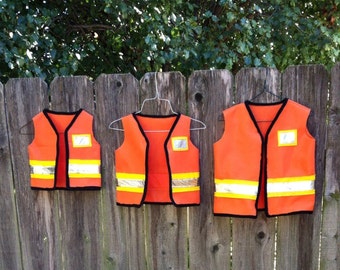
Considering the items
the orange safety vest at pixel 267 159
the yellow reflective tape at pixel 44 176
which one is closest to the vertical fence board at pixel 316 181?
the orange safety vest at pixel 267 159

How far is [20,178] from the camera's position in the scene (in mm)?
2842

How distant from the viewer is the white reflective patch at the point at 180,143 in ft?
8.18

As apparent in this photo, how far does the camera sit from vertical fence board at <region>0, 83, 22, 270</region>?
281 cm

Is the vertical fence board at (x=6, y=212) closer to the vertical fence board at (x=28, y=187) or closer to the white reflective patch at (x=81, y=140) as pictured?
the vertical fence board at (x=28, y=187)

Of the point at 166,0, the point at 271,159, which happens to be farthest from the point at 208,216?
the point at 166,0

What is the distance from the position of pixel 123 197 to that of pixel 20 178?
87cm

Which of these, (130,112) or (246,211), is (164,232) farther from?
(130,112)

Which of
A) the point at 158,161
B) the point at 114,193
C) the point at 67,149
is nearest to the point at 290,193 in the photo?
the point at 158,161

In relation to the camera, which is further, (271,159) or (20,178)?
(20,178)

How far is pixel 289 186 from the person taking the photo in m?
2.44

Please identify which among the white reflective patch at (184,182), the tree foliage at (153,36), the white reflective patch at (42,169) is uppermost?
the tree foliage at (153,36)

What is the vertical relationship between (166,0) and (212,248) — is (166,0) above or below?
above

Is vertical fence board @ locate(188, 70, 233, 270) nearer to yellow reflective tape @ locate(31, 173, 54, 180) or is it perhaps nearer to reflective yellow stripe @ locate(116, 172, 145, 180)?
reflective yellow stripe @ locate(116, 172, 145, 180)

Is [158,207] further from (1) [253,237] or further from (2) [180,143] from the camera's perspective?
(1) [253,237]
